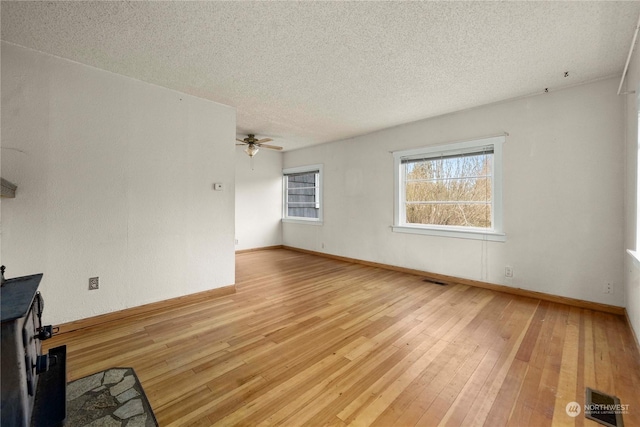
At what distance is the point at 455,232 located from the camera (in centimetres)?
391

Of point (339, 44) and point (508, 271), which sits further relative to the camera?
point (508, 271)

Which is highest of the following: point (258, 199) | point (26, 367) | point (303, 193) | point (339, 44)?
point (339, 44)

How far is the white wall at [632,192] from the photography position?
2.16 metres

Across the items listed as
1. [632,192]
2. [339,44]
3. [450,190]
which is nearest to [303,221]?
[450,190]

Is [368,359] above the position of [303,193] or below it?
below

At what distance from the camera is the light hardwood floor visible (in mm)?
1510

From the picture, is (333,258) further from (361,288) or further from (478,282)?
(478,282)

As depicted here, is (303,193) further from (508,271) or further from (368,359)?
(368,359)

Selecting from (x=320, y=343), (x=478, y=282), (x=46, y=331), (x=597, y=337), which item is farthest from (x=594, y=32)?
(x=46, y=331)

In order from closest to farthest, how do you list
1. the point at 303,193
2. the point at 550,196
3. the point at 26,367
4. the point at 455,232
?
the point at 26,367 → the point at 550,196 → the point at 455,232 → the point at 303,193

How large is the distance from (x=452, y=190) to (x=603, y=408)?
2.90m

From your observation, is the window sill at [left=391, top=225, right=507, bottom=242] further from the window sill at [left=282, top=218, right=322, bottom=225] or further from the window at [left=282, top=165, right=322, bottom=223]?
the window at [left=282, top=165, right=322, bottom=223]

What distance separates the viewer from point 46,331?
145 cm

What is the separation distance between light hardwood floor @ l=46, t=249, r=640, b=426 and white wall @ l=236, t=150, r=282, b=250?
314 centimetres
